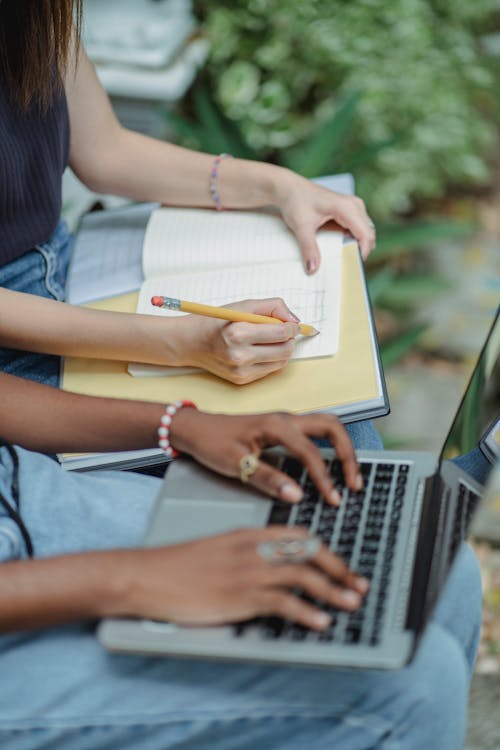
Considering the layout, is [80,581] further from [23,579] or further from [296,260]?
[296,260]

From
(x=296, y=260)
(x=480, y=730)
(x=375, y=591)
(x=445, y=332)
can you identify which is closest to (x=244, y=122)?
(x=445, y=332)

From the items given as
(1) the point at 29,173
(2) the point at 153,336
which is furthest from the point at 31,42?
(2) the point at 153,336

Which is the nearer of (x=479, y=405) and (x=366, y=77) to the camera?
(x=479, y=405)

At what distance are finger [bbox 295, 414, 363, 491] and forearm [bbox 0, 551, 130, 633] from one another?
0.83ft

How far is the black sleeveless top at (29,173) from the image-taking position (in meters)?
1.24

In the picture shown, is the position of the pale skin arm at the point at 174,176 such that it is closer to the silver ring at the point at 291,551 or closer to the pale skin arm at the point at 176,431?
the pale skin arm at the point at 176,431

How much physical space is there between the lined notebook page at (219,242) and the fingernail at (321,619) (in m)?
0.67

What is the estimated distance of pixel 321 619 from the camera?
30.7 inches

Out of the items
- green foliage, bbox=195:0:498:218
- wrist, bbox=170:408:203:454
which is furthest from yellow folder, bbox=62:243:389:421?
green foliage, bbox=195:0:498:218

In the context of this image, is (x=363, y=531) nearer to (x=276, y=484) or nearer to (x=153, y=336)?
(x=276, y=484)

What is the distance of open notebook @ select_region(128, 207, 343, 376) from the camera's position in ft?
4.06

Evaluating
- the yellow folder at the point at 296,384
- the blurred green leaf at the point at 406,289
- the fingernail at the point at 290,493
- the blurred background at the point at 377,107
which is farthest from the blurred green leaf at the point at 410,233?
the fingernail at the point at 290,493

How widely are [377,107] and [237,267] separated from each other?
5.33ft

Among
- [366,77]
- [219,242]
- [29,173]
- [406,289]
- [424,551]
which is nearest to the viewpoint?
[424,551]
